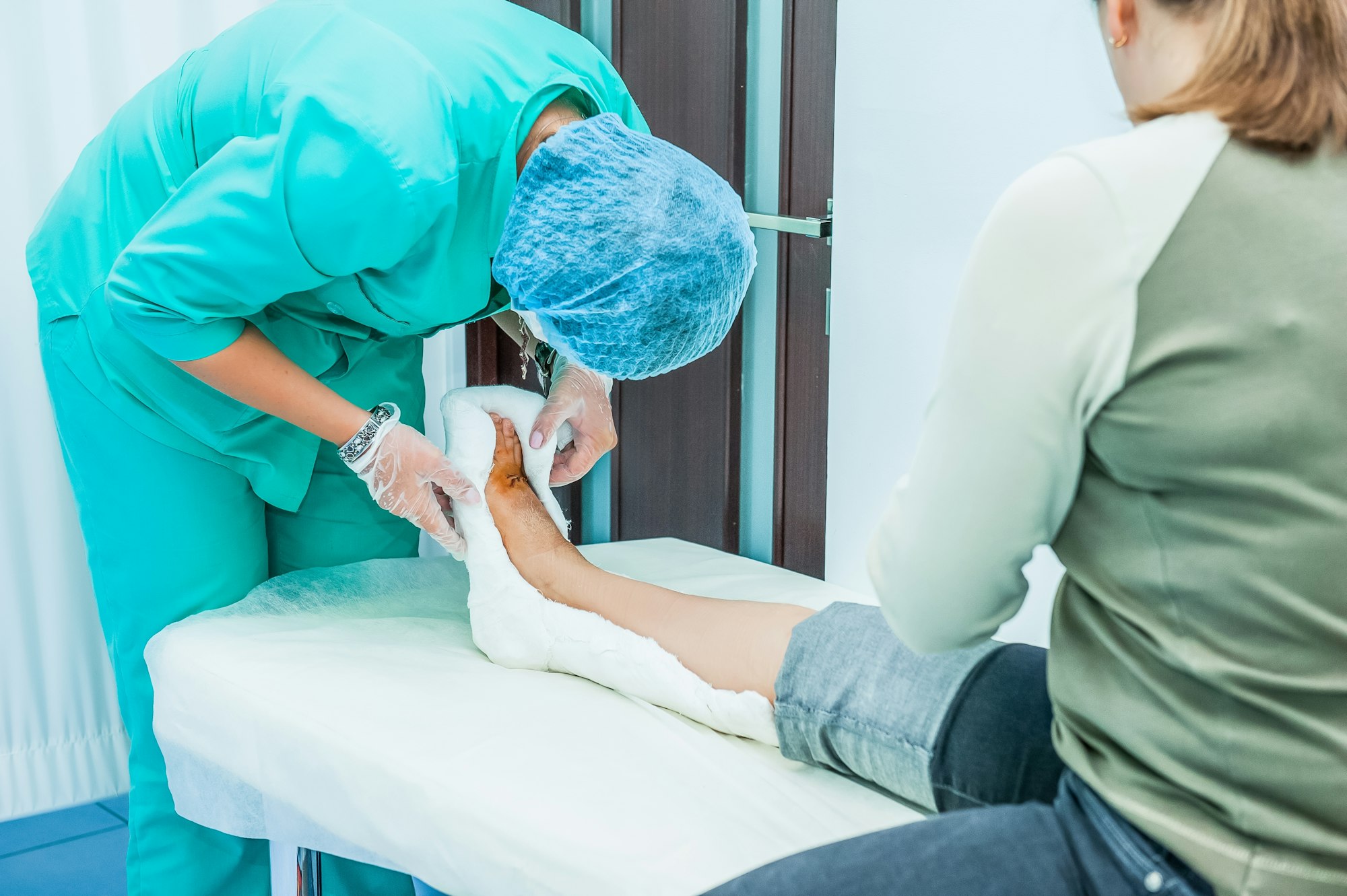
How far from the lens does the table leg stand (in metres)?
1.27

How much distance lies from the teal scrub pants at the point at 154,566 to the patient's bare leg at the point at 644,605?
0.39 m

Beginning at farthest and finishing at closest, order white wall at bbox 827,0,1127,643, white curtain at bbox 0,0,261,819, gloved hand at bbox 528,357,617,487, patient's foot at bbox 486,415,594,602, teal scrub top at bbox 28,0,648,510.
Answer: white curtain at bbox 0,0,261,819 → gloved hand at bbox 528,357,617,487 → patient's foot at bbox 486,415,594,602 → white wall at bbox 827,0,1127,643 → teal scrub top at bbox 28,0,648,510

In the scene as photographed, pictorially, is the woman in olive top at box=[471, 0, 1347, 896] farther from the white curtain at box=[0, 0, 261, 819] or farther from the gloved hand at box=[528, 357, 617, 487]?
the white curtain at box=[0, 0, 261, 819]

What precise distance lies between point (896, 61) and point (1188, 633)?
40.4 inches

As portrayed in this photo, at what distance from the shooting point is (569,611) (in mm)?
1317

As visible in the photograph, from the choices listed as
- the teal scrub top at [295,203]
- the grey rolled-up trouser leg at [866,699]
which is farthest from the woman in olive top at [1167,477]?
the teal scrub top at [295,203]

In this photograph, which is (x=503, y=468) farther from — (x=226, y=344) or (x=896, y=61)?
(x=896, y=61)

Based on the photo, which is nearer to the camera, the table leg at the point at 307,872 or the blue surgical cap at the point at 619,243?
the blue surgical cap at the point at 619,243

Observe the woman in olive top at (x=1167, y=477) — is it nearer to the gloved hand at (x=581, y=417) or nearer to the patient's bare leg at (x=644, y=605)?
the patient's bare leg at (x=644, y=605)

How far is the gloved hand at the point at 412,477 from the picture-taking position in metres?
1.33

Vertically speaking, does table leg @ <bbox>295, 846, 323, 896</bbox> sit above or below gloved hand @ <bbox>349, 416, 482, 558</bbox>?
below

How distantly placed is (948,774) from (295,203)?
85 centimetres

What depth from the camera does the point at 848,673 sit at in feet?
3.41

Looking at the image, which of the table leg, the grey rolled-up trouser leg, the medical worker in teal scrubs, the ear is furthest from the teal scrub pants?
the ear
